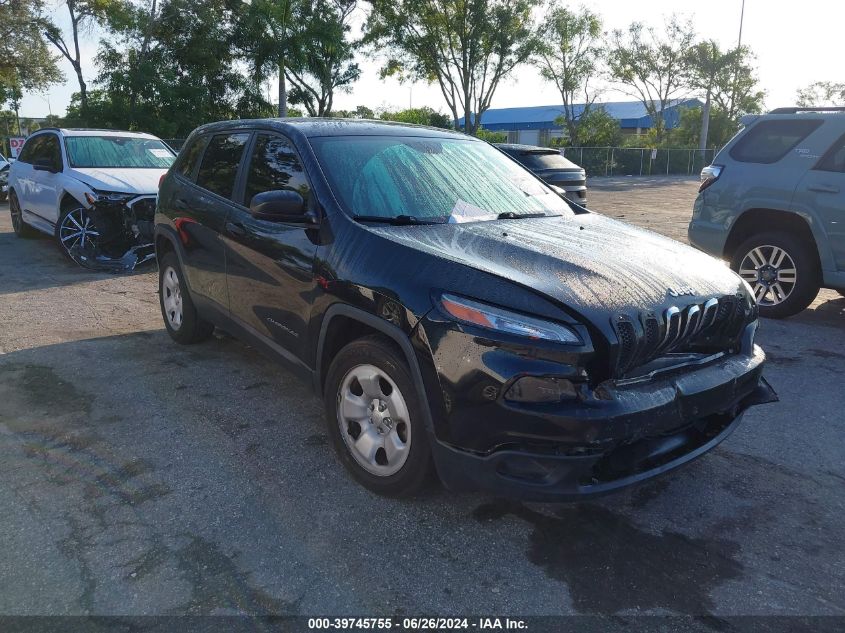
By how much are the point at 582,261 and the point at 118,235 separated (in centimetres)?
737

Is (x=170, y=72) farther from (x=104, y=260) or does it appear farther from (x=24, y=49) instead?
(x=104, y=260)

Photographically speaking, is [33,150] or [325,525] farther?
[33,150]

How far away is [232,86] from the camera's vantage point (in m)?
29.6

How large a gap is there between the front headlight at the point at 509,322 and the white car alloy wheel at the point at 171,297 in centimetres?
325

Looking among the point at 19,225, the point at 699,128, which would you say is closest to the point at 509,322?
the point at 19,225

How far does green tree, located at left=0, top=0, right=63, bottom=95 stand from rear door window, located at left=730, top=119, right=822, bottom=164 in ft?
106

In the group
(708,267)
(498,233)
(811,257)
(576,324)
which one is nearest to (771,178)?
(811,257)

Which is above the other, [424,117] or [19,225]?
[424,117]

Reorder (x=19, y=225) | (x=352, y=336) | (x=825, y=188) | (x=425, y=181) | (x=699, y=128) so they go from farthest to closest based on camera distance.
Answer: (x=699, y=128) < (x=19, y=225) < (x=825, y=188) < (x=425, y=181) < (x=352, y=336)

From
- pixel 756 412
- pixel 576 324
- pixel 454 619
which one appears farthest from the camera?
pixel 756 412

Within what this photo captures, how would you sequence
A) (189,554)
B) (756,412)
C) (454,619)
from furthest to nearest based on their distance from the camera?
(756,412)
(189,554)
(454,619)

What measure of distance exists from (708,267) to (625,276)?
0.66 meters

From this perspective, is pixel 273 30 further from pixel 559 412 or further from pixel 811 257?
pixel 559 412

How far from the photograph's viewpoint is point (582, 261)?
3025mm
